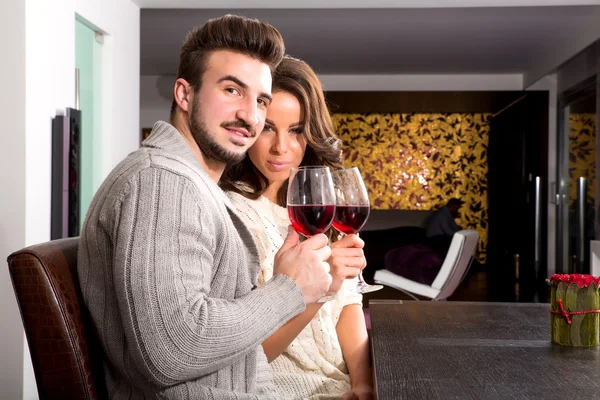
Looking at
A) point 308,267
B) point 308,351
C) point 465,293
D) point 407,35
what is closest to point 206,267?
point 308,267

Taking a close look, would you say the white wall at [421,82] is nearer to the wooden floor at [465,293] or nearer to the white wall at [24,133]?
the wooden floor at [465,293]

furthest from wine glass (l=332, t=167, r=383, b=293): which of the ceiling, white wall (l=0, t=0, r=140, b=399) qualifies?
the ceiling

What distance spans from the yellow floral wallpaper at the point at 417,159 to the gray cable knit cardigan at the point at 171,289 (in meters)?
9.74

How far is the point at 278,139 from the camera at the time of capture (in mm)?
1875

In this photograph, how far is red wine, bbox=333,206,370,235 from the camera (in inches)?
56.5

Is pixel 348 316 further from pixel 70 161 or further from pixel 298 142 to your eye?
pixel 70 161

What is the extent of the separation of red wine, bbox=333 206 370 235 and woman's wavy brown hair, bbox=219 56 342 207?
496 mm

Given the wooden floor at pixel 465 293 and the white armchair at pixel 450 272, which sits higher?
the white armchair at pixel 450 272

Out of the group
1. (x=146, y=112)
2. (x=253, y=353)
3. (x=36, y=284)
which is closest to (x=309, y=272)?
(x=253, y=353)

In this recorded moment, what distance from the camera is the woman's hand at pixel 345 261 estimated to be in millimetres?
1398

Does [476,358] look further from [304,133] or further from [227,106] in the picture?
[304,133]

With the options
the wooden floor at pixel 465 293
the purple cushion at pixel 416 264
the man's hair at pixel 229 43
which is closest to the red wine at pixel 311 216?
the man's hair at pixel 229 43

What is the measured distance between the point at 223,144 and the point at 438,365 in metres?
0.60

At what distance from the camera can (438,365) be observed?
121cm
